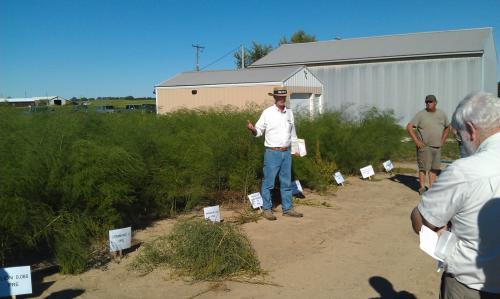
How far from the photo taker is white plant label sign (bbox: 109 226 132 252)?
511 centimetres

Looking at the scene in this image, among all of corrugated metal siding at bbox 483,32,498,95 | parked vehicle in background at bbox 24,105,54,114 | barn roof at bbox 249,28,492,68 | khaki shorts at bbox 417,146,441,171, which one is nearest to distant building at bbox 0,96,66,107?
parked vehicle in background at bbox 24,105,54,114

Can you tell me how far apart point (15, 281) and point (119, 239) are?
1308mm

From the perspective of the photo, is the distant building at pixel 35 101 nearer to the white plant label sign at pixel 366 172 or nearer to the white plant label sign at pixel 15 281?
the white plant label sign at pixel 15 281

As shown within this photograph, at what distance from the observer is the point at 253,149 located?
7.85m

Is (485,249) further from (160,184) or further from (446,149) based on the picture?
(446,149)

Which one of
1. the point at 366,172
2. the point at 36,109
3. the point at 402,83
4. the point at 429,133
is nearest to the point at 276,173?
the point at 429,133

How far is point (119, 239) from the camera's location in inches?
205

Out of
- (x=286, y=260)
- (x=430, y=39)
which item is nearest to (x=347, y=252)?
(x=286, y=260)

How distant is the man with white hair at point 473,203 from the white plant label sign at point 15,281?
127 inches

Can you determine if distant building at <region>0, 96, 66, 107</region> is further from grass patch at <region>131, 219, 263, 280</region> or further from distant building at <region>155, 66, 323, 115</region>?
distant building at <region>155, 66, 323, 115</region>

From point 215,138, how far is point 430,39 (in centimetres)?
2144

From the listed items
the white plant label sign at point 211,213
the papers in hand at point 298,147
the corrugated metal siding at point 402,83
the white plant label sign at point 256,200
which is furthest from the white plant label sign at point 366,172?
the corrugated metal siding at point 402,83

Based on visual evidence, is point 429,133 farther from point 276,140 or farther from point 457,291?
point 457,291

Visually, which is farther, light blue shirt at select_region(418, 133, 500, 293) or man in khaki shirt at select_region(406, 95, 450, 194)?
man in khaki shirt at select_region(406, 95, 450, 194)
